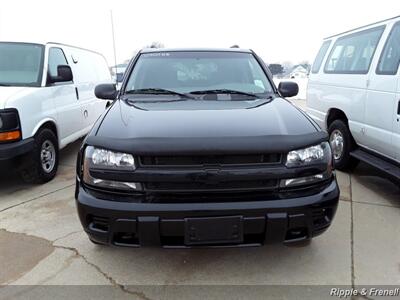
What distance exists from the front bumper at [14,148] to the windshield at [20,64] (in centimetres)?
86

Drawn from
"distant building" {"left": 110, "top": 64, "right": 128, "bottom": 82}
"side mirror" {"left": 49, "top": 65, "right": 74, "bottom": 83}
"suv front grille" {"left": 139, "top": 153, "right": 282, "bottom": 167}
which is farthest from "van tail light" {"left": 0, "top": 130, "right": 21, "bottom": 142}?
"suv front grille" {"left": 139, "top": 153, "right": 282, "bottom": 167}

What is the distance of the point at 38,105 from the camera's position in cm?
462

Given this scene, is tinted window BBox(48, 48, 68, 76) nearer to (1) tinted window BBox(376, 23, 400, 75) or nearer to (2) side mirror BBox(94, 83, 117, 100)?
(2) side mirror BBox(94, 83, 117, 100)

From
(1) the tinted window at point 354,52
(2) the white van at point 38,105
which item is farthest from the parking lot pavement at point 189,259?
(1) the tinted window at point 354,52

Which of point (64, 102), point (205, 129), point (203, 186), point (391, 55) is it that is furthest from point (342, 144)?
point (64, 102)

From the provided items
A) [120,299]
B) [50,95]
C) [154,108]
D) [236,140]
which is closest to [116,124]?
[154,108]

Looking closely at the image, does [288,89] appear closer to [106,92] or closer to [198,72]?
[198,72]

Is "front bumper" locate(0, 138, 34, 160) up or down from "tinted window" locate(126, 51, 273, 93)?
down

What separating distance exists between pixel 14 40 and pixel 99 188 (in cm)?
365

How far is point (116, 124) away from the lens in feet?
8.96

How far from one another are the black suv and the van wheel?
2.19 m

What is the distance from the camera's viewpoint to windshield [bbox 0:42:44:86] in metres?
4.78

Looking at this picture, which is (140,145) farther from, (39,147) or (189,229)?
(39,147)

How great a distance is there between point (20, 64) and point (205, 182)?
12.2 ft
